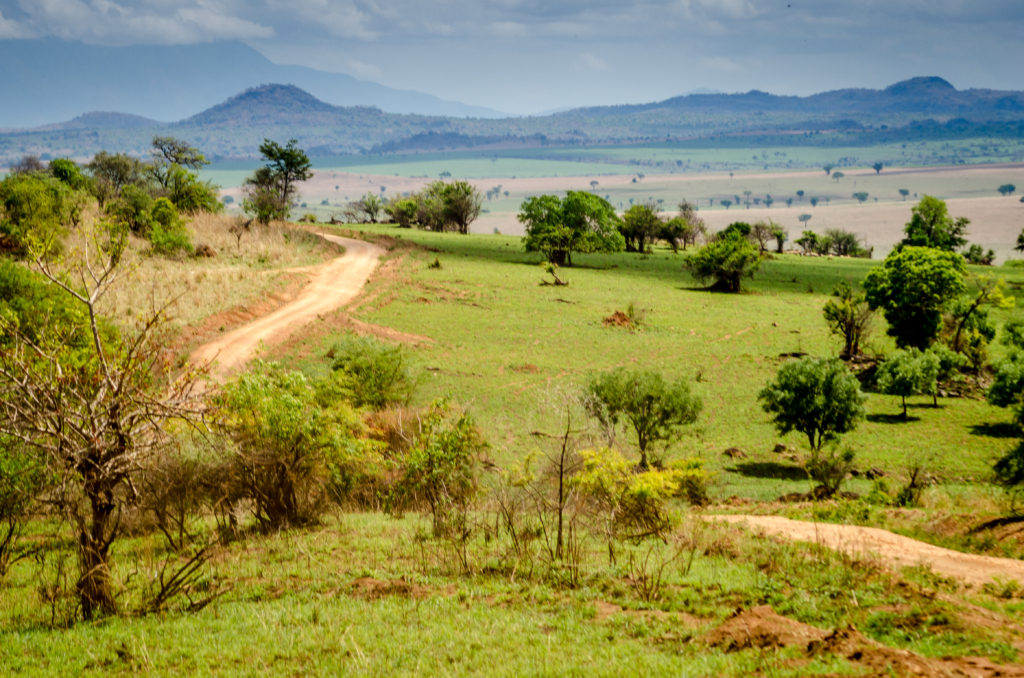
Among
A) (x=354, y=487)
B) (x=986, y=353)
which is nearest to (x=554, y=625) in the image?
(x=354, y=487)

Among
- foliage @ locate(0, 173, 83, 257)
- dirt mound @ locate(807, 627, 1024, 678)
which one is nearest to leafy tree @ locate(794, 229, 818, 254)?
foliage @ locate(0, 173, 83, 257)

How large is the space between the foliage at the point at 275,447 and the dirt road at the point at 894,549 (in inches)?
425

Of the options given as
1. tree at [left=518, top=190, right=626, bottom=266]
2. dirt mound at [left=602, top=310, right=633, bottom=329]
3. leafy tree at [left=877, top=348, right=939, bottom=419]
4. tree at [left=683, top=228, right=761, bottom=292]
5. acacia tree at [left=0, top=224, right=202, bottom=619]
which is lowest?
leafy tree at [left=877, top=348, right=939, bottom=419]

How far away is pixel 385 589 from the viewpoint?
12.7 metres

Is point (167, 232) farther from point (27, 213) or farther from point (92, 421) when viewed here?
point (92, 421)

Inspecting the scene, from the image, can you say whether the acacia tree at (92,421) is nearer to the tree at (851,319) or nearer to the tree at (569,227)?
the tree at (851,319)

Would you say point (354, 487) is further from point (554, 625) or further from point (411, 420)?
point (554, 625)

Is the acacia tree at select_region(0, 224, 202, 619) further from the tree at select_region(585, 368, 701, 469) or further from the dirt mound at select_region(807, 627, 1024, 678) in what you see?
the tree at select_region(585, 368, 701, 469)

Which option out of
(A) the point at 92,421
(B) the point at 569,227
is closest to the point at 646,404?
(A) the point at 92,421

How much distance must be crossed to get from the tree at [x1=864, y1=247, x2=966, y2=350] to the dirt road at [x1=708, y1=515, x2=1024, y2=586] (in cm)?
2938

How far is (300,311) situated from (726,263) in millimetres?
41002

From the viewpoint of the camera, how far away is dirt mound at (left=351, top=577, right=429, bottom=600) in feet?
40.8

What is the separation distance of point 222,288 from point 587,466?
34082 millimetres

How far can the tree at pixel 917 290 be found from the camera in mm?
41281
